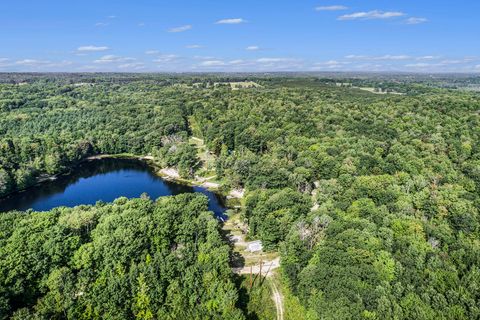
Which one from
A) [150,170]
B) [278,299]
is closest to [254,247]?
[278,299]

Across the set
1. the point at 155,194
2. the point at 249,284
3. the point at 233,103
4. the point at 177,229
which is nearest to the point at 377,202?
the point at 249,284

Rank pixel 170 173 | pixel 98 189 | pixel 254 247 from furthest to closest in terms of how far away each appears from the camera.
A: 1. pixel 170 173
2. pixel 98 189
3. pixel 254 247

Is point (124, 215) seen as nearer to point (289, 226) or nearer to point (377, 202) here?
point (289, 226)

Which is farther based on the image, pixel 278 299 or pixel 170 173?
pixel 170 173

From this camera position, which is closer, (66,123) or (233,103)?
(66,123)

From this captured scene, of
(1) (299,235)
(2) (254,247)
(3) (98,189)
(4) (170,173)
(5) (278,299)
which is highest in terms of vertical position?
(1) (299,235)

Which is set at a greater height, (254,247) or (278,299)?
(254,247)

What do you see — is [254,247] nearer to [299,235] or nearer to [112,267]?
[299,235]

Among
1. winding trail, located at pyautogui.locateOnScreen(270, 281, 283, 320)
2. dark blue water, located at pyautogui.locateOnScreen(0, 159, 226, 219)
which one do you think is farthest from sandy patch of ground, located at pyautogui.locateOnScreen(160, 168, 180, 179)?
winding trail, located at pyautogui.locateOnScreen(270, 281, 283, 320)

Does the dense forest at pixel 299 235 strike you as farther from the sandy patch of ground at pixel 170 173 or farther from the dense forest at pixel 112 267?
the sandy patch of ground at pixel 170 173
